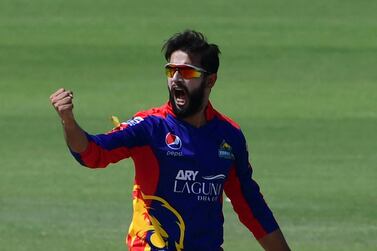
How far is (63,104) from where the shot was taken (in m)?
6.27

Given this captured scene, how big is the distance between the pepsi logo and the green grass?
4.66m

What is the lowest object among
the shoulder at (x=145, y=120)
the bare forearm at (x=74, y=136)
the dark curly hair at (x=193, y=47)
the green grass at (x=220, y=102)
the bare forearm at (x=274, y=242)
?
the bare forearm at (x=274, y=242)

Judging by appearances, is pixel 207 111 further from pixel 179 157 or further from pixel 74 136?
pixel 74 136

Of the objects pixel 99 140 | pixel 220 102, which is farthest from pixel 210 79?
pixel 220 102

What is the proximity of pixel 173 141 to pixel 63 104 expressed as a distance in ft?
2.50

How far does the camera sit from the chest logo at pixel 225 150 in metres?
6.92

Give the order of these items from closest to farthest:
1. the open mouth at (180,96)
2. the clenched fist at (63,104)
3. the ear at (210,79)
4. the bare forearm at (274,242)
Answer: the clenched fist at (63,104) → the open mouth at (180,96) → the ear at (210,79) → the bare forearm at (274,242)

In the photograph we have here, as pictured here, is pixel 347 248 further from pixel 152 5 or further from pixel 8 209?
pixel 152 5

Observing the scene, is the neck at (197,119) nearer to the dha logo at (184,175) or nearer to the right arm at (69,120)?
the dha logo at (184,175)

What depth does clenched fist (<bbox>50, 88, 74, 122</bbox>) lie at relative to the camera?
627cm

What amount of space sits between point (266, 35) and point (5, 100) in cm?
499

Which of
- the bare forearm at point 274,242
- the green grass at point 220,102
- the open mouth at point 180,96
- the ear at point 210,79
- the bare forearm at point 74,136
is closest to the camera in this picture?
the bare forearm at point 74,136

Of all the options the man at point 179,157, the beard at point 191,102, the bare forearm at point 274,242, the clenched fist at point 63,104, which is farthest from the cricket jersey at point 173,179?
the clenched fist at point 63,104

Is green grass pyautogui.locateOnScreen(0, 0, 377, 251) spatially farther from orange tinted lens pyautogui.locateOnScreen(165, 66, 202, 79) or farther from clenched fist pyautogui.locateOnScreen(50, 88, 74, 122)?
clenched fist pyautogui.locateOnScreen(50, 88, 74, 122)
